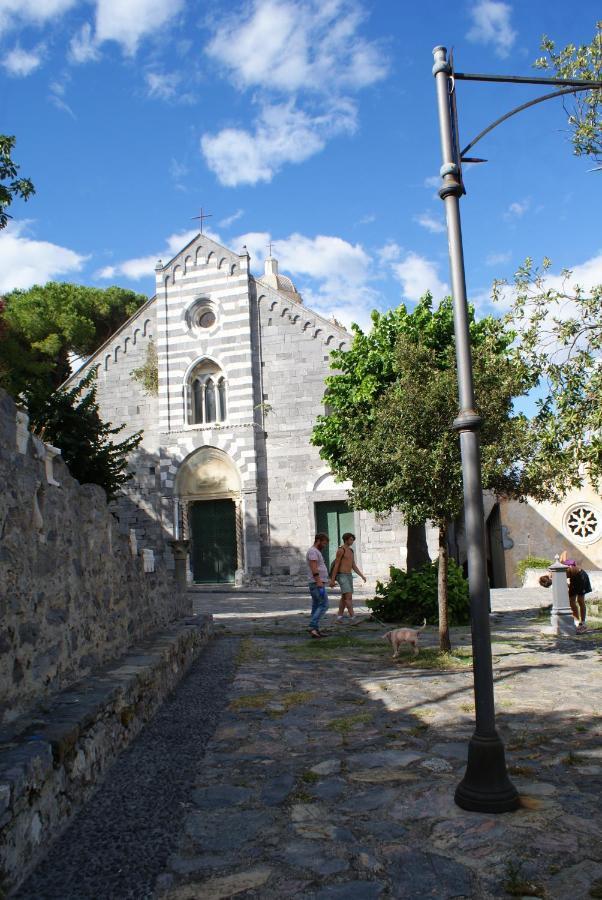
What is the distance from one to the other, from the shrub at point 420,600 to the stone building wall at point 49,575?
750 cm

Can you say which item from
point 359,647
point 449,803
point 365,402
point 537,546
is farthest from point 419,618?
point 537,546

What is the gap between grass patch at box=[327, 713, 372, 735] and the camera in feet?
Answer: 19.5

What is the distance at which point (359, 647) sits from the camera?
1077cm

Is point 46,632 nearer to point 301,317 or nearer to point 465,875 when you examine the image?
point 465,875

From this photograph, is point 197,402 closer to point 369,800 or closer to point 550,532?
point 550,532

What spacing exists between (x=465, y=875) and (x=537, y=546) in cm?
2452

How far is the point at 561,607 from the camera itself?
39.4 feet

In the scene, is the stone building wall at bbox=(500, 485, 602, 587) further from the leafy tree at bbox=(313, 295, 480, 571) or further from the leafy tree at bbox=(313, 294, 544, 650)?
the leafy tree at bbox=(313, 294, 544, 650)

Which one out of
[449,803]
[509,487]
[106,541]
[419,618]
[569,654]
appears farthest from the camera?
[419,618]

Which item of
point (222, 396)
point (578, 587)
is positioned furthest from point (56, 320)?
point (578, 587)

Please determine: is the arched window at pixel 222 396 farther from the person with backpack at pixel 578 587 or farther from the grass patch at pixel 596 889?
the grass patch at pixel 596 889

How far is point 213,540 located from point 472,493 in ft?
72.7

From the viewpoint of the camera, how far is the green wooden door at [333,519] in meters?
24.8

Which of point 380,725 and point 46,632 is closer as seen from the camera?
point 46,632
